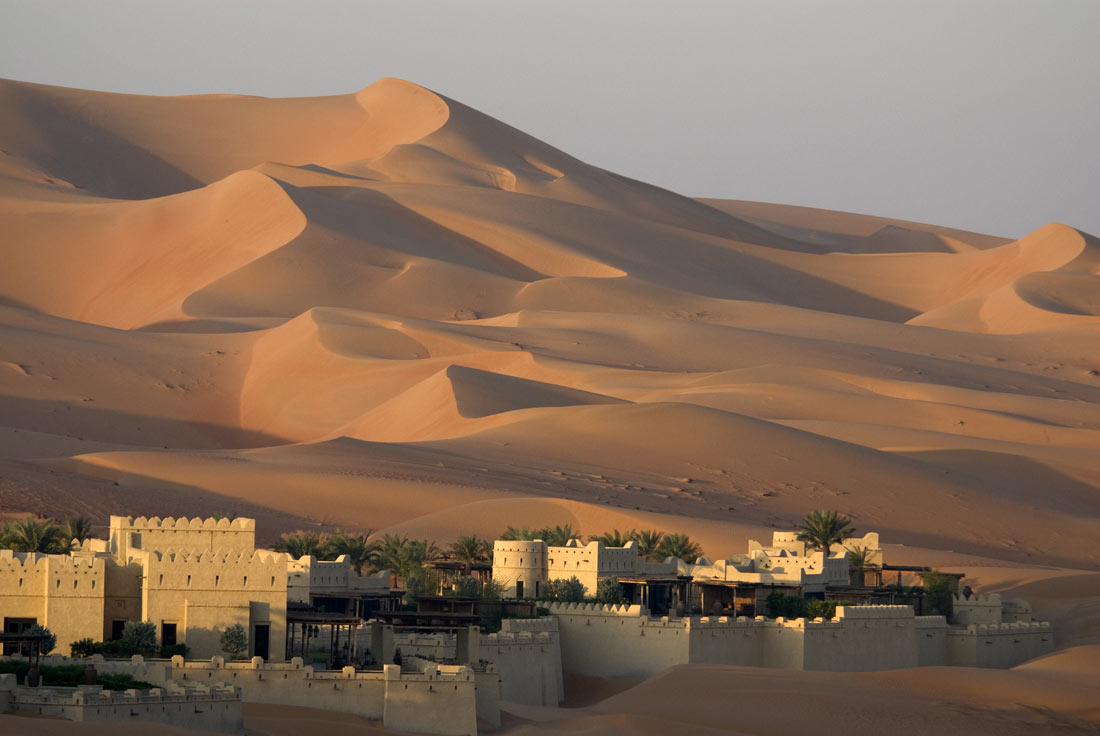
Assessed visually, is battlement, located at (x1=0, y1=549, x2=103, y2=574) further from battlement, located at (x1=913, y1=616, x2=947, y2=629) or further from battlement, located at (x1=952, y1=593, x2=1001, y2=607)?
battlement, located at (x1=952, y1=593, x2=1001, y2=607)

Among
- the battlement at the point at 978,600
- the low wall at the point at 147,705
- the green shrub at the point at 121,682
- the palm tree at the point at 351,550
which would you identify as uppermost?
the palm tree at the point at 351,550

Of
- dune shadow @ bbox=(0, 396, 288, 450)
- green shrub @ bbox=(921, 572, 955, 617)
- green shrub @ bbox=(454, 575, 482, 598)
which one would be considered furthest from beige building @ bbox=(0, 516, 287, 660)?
dune shadow @ bbox=(0, 396, 288, 450)

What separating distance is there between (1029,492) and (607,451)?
624 inches

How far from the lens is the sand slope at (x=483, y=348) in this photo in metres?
69.1

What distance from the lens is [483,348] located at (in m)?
107

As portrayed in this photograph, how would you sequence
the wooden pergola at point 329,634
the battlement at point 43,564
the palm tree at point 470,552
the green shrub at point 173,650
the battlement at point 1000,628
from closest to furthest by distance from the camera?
the green shrub at point 173,650 → the wooden pergola at point 329,634 → the battlement at point 43,564 → the battlement at point 1000,628 → the palm tree at point 470,552

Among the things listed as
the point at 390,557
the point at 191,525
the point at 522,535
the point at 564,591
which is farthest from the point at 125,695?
the point at 522,535

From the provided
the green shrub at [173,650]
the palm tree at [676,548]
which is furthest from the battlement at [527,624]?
the palm tree at [676,548]

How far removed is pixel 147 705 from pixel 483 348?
7934cm

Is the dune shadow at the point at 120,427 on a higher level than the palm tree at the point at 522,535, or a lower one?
higher

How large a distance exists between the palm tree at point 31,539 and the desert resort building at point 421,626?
1.46m

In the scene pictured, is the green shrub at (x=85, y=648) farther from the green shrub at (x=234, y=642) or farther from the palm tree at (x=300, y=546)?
the palm tree at (x=300, y=546)

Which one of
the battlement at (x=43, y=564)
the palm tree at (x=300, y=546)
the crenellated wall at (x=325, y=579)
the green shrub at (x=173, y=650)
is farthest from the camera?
the palm tree at (x=300, y=546)

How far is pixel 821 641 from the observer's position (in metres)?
43.0
